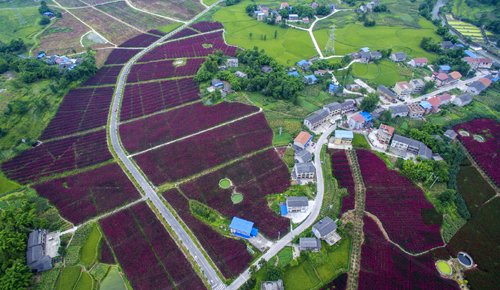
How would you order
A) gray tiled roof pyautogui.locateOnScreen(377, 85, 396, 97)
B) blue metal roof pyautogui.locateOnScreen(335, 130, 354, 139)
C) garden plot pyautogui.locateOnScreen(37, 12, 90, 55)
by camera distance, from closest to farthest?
1. blue metal roof pyautogui.locateOnScreen(335, 130, 354, 139)
2. gray tiled roof pyautogui.locateOnScreen(377, 85, 396, 97)
3. garden plot pyautogui.locateOnScreen(37, 12, 90, 55)

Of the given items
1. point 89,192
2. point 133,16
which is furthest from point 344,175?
point 133,16

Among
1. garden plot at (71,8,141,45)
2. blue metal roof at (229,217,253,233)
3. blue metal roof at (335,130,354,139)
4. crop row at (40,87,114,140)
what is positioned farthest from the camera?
garden plot at (71,8,141,45)

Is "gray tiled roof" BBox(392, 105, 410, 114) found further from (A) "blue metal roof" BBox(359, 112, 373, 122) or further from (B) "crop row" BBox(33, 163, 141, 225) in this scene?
(B) "crop row" BBox(33, 163, 141, 225)

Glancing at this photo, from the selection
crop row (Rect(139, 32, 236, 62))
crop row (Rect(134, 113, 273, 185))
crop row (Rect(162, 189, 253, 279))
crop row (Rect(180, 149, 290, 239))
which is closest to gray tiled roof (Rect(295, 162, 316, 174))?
crop row (Rect(180, 149, 290, 239))

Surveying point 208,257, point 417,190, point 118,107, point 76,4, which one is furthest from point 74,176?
point 76,4

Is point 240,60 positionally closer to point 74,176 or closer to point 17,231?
point 74,176

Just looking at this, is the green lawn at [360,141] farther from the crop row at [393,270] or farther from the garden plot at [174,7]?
the garden plot at [174,7]

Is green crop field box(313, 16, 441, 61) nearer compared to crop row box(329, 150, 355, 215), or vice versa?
crop row box(329, 150, 355, 215)

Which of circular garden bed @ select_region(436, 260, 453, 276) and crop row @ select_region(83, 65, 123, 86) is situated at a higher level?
circular garden bed @ select_region(436, 260, 453, 276)
